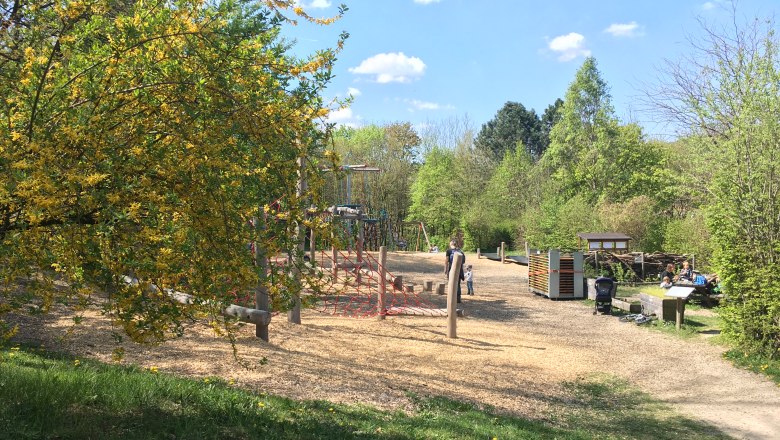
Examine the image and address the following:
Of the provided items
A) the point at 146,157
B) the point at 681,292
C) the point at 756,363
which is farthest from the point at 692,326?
the point at 146,157

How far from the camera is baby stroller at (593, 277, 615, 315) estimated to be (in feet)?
47.8

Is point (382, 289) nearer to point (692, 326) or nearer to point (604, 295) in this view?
point (604, 295)

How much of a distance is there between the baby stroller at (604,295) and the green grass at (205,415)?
758 centimetres

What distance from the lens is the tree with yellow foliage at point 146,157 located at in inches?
145

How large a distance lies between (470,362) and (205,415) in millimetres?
5025

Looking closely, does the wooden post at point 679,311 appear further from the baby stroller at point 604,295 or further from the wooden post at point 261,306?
the wooden post at point 261,306

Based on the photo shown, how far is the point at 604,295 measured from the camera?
14719 millimetres

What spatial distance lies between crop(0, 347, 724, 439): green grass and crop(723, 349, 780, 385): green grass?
8.88 feet

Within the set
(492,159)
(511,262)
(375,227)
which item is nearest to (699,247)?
(511,262)

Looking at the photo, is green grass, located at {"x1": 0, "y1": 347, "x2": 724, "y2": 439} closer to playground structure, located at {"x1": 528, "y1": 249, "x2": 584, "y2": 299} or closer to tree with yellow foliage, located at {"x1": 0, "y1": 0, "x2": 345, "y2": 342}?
tree with yellow foliage, located at {"x1": 0, "y1": 0, "x2": 345, "y2": 342}

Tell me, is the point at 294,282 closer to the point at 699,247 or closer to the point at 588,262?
the point at 588,262

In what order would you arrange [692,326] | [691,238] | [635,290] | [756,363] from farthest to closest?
1. [691,238]
2. [635,290]
3. [692,326]
4. [756,363]

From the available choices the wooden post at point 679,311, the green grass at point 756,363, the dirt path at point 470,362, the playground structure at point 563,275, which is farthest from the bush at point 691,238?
the green grass at point 756,363

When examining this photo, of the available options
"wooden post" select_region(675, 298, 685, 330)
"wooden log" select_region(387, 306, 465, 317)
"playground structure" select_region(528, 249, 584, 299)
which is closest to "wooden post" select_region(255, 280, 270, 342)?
"wooden log" select_region(387, 306, 465, 317)
